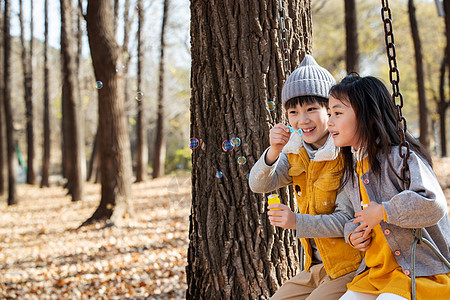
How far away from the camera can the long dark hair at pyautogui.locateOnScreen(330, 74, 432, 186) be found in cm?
205

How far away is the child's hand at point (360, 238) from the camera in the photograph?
6.68 feet

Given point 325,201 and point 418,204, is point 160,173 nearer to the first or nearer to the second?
point 325,201

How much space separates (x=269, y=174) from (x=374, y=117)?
2.41ft

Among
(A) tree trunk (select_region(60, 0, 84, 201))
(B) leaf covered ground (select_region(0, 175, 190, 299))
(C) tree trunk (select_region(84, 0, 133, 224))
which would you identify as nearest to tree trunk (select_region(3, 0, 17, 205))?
→ (A) tree trunk (select_region(60, 0, 84, 201))

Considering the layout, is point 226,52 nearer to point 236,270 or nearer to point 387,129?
point 387,129

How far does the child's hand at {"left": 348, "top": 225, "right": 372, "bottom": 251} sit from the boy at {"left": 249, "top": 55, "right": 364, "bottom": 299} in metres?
0.15

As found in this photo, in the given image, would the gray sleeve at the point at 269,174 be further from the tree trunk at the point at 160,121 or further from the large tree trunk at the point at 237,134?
the tree trunk at the point at 160,121

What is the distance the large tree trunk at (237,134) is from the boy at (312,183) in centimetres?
49

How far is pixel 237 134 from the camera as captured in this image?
3.06 m

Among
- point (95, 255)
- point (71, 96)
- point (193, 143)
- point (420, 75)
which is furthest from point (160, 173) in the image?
point (193, 143)

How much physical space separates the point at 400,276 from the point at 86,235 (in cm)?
716

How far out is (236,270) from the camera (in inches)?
120

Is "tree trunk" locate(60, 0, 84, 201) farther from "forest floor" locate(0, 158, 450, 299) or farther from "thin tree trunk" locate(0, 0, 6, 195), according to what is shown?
"thin tree trunk" locate(0, 0, 6, 195)

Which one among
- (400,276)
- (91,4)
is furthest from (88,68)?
(400,276)
